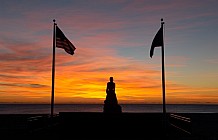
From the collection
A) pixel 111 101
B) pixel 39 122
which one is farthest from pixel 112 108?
pixel 39 122

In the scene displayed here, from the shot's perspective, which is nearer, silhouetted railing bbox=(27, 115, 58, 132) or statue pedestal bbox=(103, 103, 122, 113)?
silhouetted railing bbox=(27, 115, 58, 132)

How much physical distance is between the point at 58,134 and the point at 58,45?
626 centimetres

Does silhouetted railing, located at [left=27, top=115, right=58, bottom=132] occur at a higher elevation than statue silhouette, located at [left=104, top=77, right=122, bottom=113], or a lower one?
lower

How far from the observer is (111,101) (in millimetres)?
20891

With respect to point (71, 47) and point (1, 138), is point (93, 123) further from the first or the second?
point (71, 47)

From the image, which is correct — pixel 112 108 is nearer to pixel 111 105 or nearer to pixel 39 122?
pixel 111 105

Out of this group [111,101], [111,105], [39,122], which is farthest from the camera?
[111,101]

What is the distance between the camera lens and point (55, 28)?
62.1ft

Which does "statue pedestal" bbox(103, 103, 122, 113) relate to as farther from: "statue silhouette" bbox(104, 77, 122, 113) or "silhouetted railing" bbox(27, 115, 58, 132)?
"silhouetted railing" bbox(27, 115, 58, 132)

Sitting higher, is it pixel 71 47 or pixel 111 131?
pixel 71 47

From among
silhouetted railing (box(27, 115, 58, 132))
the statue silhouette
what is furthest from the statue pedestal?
silhouetted railing (box(27, 115, 58, 132))

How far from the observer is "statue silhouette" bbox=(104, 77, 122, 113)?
20.7 meters

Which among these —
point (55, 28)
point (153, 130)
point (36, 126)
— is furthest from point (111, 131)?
point (55, 28)

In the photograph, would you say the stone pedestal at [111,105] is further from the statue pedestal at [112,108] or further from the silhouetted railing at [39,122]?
the silhouetted railing at [39,122]
